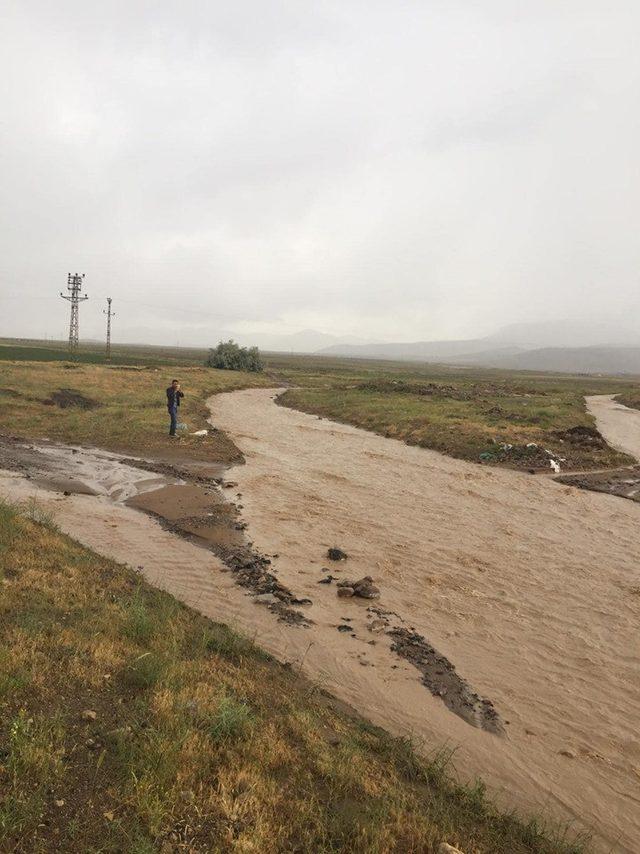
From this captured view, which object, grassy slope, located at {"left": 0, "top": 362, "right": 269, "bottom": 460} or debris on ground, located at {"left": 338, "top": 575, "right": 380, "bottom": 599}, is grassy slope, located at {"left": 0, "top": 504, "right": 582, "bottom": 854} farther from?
grassy slope, located at {"left": 0, "top": 362, "right": 269, "bottom": 460}

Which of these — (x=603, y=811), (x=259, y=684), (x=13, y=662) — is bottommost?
(x=603, y=811)

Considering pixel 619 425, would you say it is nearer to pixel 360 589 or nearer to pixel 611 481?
pixel 611 481

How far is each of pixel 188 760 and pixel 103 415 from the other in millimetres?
27976

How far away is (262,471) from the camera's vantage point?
2175 centimetres

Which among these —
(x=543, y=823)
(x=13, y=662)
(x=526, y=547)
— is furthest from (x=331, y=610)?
(x=526, y=547)

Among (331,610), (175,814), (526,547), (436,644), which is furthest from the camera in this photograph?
(526,547)

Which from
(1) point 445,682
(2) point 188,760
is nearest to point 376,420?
(1) point 445,682

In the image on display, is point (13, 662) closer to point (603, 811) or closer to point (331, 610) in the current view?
point (331, 610)

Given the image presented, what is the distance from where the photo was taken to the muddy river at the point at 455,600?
22.1ft

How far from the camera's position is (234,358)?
8644cm

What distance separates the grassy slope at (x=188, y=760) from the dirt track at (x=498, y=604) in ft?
3.48

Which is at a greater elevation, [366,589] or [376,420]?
[376,420]

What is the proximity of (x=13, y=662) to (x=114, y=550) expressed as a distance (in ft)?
21.4

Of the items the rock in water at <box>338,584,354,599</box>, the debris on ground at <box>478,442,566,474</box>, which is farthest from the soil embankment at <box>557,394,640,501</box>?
the rock in water at <box>338,584,354,599</box>
